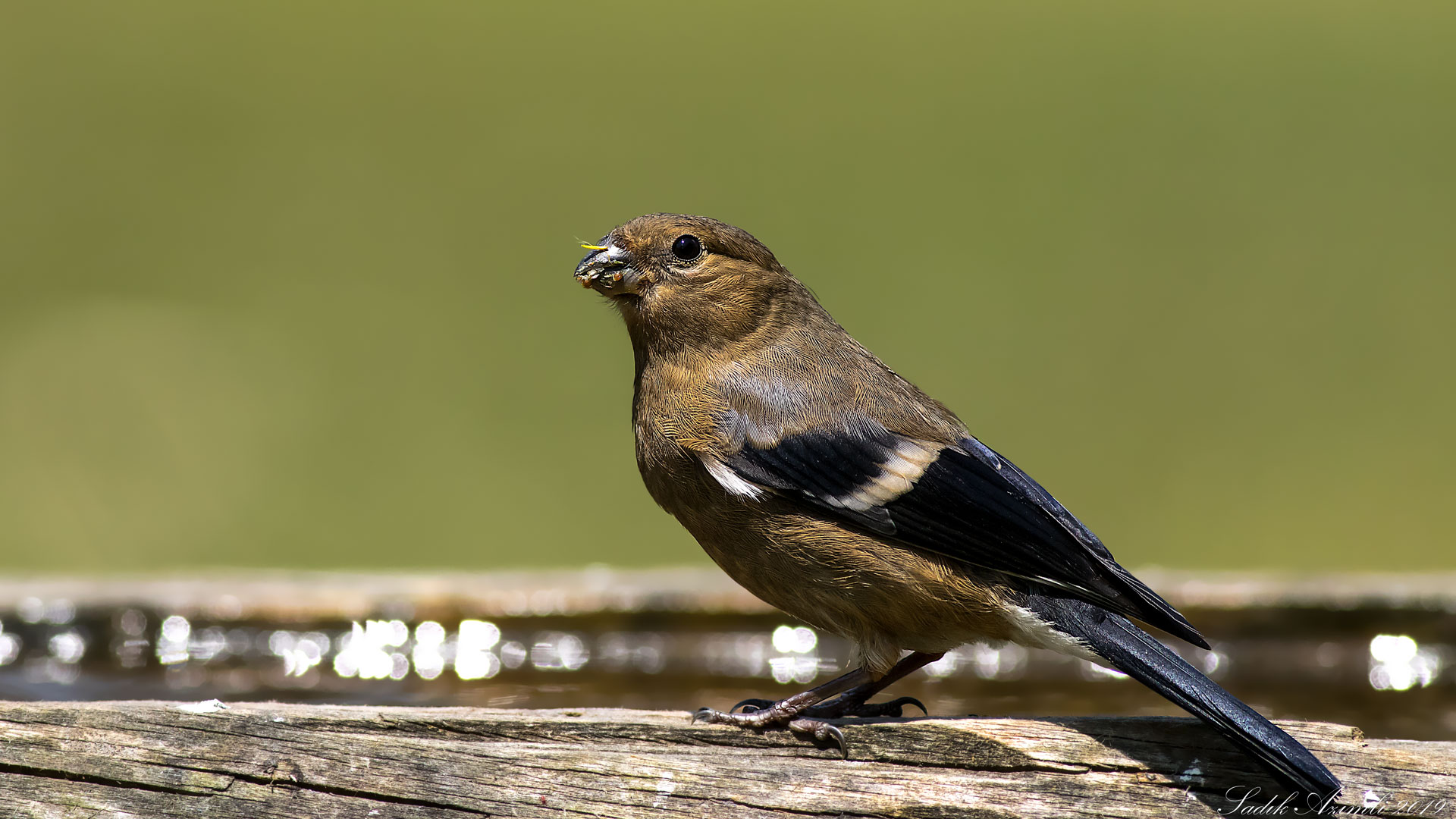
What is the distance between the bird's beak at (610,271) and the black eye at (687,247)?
0.45ft

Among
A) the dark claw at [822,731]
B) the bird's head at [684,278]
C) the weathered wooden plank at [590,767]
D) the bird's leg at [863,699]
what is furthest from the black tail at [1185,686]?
the bird's head at [684,278]

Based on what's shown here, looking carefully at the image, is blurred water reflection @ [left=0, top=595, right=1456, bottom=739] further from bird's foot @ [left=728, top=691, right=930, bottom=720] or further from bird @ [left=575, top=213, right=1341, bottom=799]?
bird @ [left=575, top=213, right=1341, bottom=799]

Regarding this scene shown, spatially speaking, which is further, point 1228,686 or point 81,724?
point 1228,686

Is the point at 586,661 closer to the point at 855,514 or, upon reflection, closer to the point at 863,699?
the point at 863,699

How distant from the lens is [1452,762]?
2488 millimetres

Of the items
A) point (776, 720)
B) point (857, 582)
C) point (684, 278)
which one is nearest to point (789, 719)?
point (776, 720)

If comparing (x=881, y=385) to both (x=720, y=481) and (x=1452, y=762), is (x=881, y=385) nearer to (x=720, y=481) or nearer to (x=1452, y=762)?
(x=720, y=481)

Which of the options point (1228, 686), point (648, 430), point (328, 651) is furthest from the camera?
point (328, 651)

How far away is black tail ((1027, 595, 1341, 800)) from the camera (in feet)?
7.86

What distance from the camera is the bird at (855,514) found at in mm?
2803

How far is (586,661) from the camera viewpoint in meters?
4.48

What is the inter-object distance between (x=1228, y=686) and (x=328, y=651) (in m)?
3.19

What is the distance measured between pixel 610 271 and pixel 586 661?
65.7 inches

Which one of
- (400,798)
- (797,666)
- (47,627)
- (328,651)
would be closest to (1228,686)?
(797,666)
